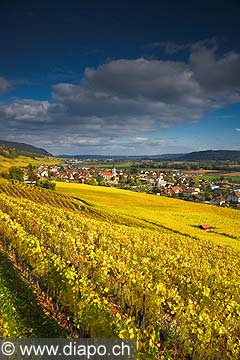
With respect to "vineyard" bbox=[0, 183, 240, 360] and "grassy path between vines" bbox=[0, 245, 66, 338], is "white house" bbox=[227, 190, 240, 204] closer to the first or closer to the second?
"vineyard" bbox=[0, 183, 240, 360]

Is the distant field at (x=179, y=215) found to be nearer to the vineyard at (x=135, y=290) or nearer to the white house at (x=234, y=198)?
the vineyard at (x=135, y=290)

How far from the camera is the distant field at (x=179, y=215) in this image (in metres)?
52.0

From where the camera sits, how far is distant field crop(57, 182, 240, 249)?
5198cm

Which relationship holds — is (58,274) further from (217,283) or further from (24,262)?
(217,283)

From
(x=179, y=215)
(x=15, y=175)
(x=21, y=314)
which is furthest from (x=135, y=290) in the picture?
(x=15, y=175)

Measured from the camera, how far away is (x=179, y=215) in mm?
67375

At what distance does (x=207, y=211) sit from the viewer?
74.8m

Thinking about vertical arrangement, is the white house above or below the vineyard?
below

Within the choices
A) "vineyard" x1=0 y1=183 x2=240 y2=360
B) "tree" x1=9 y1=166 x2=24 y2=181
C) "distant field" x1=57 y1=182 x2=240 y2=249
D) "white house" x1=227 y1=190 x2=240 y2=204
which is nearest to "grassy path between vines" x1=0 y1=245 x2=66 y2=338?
"vineyard" x1=0 y1=183 x2=240 y2=360

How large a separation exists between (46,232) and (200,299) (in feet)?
44.1

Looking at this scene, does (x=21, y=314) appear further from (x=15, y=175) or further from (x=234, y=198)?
(x=234, y=198)

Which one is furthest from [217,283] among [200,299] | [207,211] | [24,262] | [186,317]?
[207,211]

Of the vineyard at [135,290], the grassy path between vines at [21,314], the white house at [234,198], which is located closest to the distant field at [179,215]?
the vineyard at [135,290]

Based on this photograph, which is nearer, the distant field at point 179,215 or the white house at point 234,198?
the distant field at point 179,215
